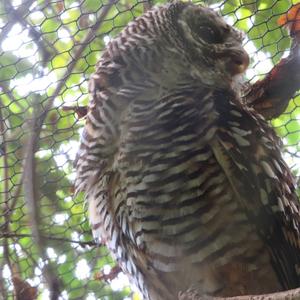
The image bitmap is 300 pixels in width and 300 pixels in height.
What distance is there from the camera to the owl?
146cm

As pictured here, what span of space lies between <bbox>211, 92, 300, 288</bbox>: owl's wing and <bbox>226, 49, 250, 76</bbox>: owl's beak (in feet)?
0.85

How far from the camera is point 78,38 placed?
2.00 metres

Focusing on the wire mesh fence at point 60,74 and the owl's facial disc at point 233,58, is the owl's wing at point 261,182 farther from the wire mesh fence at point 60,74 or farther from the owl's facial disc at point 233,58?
the wire mesh fence at point 60,74

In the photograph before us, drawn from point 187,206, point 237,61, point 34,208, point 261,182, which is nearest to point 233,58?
point 237,61

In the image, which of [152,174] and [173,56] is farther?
[173,56]

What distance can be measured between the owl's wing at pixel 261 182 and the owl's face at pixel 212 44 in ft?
0.77

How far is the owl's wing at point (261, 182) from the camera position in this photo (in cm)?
147

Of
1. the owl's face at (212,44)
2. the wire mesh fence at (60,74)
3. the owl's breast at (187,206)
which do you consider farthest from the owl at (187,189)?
the wire mesh fence at (60,74)

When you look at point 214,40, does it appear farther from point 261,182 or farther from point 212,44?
point 261,182

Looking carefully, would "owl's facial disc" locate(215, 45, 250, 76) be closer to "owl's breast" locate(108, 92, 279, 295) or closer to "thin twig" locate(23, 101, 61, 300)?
"owl's breast" locate(108, 92, 279, 295)

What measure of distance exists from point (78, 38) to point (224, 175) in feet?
2.58

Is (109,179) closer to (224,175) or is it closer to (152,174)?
(152,174)

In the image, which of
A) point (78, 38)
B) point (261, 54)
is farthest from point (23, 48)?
point (261, 54)

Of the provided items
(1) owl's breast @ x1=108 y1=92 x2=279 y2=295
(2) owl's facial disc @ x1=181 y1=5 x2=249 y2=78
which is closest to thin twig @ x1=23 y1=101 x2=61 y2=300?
(1) owl's breast @ x1=108 y1=92 x2=279 y2=295
